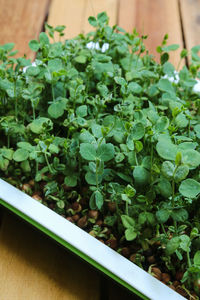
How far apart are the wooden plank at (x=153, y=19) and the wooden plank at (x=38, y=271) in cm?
77

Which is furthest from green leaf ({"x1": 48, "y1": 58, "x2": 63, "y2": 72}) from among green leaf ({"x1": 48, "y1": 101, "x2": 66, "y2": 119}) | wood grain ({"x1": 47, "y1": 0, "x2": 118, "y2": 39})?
wood grain ({"x1": 47, "y1": 0, "x2": 118, "y2": 39})

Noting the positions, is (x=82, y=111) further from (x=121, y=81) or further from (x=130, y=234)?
(x=130, y=234)

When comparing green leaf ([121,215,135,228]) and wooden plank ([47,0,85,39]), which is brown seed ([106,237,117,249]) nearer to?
green leaf ([121,215,135,228])

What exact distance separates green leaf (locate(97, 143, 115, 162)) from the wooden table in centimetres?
19

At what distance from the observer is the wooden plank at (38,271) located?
65 cm

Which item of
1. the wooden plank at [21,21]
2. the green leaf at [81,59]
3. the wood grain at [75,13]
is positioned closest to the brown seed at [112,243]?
the green leaf at [81,59]

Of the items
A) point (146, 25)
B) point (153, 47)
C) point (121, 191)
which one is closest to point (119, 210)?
point (121, 191)

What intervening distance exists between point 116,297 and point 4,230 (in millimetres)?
229

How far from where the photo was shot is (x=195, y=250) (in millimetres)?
604

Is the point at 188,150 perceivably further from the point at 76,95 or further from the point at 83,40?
the point at 83,40

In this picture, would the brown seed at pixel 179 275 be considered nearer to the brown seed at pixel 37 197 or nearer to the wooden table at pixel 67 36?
the wooden table at pixel 67 36

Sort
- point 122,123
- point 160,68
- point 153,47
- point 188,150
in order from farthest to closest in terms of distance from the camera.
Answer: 1. point 153,47
2. point 160,68
3. point 122,123
4. point 188,150

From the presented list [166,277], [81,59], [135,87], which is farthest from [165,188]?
[81,59]

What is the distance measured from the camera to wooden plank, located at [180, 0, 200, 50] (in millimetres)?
1317
